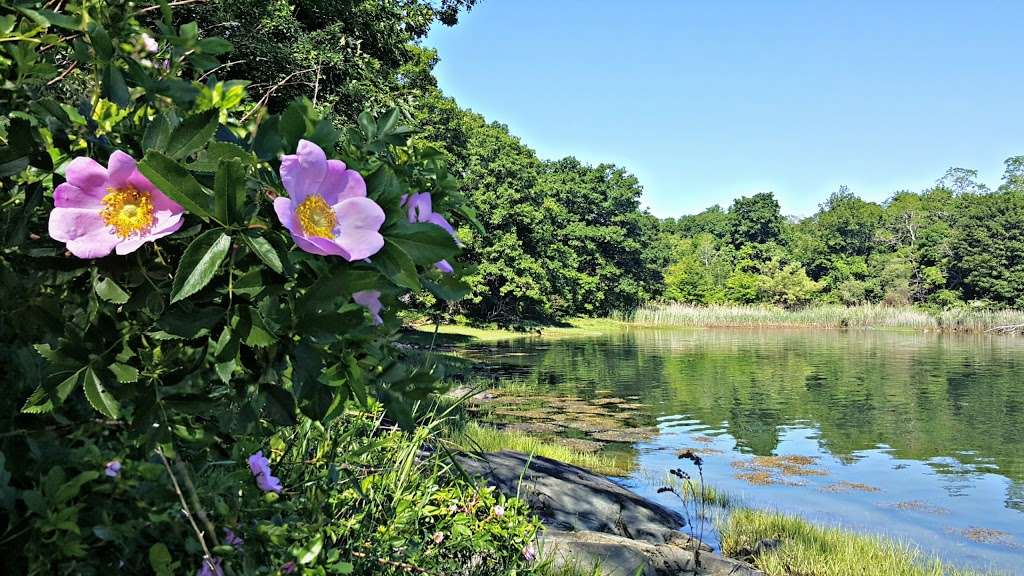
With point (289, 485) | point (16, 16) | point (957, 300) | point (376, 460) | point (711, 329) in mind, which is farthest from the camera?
point (957, 300)

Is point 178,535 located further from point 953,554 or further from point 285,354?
point 953,554

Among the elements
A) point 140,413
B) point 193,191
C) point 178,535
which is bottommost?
point 178,535

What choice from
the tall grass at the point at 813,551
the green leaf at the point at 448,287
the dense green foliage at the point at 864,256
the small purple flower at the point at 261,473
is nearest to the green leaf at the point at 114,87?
the green leaf at the point at 448,287

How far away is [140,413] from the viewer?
1.02 m

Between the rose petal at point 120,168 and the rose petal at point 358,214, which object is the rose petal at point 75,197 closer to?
the rose petal at point 120,168

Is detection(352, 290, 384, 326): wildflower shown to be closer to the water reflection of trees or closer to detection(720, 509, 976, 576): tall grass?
detection(720, 509, 976, 576): tall grass

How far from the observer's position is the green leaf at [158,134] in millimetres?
927

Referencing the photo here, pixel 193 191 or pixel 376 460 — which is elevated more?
pixel 193 191

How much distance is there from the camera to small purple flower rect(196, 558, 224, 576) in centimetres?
138

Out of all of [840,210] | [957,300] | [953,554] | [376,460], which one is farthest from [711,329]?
[376,460]

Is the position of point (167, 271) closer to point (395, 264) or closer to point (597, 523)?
point (395, 264)

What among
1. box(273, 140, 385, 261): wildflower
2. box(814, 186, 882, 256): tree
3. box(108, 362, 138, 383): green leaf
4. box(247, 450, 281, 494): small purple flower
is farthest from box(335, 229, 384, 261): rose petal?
box(814, 186, 882, 256): tree

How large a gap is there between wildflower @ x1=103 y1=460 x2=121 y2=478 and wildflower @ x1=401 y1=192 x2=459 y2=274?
28.9 inches

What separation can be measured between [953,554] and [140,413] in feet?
28.7
